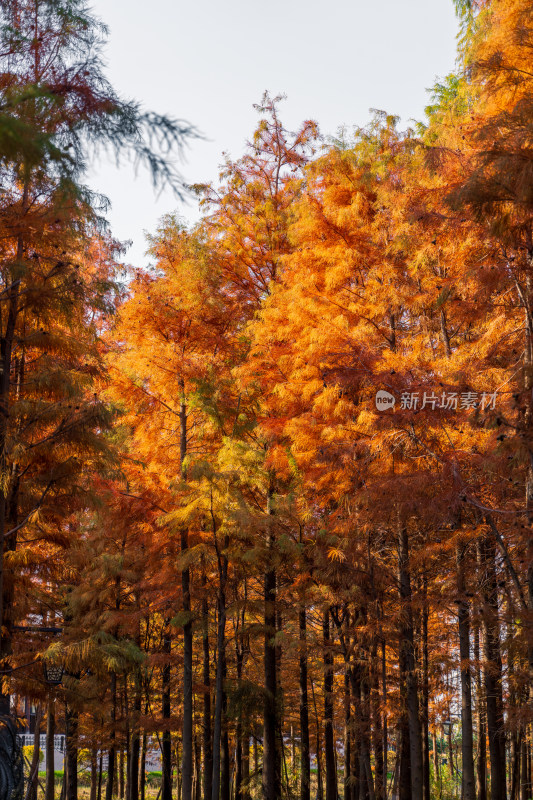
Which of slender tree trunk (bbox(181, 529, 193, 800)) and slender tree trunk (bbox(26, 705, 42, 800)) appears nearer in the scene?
slender tree trunk (bbox(26, 705, 42, 800))

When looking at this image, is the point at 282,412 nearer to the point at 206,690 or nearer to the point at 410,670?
the point at 410,670

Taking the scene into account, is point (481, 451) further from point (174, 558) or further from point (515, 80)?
point (174, 558)

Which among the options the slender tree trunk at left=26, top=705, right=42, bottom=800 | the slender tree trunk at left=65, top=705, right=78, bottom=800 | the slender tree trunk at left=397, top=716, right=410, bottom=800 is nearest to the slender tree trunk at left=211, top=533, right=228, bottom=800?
the slender tree trunk at left=26, top=705, right=42, bottom=800

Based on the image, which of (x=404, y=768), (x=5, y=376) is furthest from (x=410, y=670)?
(x=5, y=376)

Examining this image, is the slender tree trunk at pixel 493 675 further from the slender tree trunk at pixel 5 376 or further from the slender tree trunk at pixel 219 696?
the slender tree trunk at pixel 5 376

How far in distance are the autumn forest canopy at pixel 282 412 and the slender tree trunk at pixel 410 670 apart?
0.26ft

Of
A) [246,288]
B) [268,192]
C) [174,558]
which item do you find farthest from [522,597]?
[268,192]

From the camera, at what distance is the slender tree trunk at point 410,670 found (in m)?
10.7

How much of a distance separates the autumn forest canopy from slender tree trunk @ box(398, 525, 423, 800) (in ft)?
0.26

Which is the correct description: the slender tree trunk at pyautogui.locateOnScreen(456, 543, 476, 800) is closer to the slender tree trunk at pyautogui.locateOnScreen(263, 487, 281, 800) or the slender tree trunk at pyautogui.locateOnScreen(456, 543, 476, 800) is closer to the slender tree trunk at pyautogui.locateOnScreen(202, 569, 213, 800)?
the slender tree trunk at pyautogui.locateOnScreen(263, 487, 281, 800)

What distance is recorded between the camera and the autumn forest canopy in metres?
7.34

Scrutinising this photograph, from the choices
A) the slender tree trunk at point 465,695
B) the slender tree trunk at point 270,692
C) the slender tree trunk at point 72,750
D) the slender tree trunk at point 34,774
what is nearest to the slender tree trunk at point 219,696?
the slender tree trunk at point 270,692

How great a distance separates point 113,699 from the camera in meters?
16.8

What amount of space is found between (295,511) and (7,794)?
6.86 m
